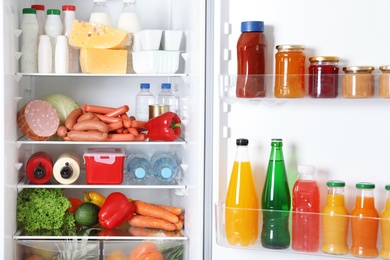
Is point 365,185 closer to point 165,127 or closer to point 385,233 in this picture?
point 385,233

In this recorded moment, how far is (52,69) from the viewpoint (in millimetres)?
2639

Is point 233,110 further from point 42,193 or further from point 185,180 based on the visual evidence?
point 42,193

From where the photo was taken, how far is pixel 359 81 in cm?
189

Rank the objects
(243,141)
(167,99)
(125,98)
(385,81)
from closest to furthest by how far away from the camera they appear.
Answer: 1. (385,81)
2. (243,141)
3. (167,99)
4. (125,98)

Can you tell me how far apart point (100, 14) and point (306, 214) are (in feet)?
4.00

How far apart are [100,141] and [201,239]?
23.5 inches

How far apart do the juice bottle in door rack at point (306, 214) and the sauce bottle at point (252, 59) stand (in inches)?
10.8

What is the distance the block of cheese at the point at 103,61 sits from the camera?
8.38ft

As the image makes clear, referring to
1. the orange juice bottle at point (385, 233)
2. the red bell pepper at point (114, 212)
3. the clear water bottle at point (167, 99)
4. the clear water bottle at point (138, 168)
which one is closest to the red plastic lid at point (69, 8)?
the clear water bottle at point (167, 99)

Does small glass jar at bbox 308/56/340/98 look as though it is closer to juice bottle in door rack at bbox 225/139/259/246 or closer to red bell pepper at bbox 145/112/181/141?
juice bottle in door rack at bbox 225/139/259/246

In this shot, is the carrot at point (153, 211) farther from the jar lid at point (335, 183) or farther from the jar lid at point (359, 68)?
the jar lid at point (359, 68)

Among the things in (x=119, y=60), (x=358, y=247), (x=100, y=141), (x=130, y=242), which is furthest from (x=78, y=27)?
(x=358, y=247)

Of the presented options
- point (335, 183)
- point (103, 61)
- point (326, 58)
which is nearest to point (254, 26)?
point (326, 58)

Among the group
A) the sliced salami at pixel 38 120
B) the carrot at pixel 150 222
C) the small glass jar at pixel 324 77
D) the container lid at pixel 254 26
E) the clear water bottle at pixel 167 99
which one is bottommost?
the carrot at pixel 150 222
